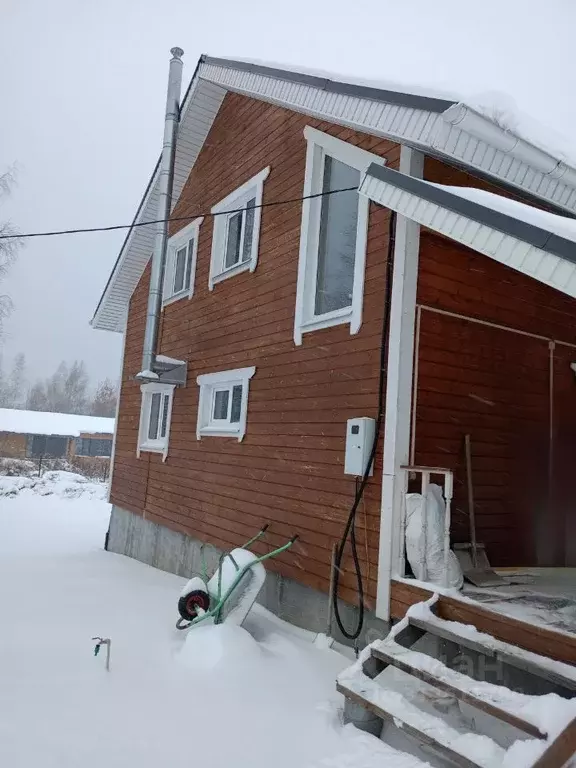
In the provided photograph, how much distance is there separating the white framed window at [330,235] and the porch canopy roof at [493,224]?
5.37 feet

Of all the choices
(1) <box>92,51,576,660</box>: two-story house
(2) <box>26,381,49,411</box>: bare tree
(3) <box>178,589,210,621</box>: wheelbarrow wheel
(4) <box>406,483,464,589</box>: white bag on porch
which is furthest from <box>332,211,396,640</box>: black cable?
(2) <box>26,381,49,411</box>: bare tree

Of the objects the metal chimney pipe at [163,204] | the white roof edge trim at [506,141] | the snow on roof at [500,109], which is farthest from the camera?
the metal chimney pipe at [163,204]

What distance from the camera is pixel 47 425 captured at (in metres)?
42.5

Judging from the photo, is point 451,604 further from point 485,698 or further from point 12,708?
point 12,708

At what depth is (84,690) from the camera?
4402 mm

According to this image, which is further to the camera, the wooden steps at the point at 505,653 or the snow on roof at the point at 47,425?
the snow on roof at the point at 47,425

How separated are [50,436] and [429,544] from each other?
4094 cm

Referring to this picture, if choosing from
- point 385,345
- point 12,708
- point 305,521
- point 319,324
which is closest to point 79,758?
point 12,708

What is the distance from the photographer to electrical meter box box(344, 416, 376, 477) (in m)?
5.31

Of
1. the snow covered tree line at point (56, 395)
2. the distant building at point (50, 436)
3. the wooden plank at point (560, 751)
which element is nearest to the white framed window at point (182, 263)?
the wooden plank at point (560, 751)

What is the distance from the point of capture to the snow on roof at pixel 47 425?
40312 millimetres

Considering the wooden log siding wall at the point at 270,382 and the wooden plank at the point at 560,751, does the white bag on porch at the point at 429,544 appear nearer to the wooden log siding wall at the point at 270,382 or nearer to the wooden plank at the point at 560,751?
the wooden log siding wall at the point at 270,382

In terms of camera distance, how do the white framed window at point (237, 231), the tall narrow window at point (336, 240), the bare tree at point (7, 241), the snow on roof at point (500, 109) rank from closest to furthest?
the snow on roof at point (500, 109) < the tall narrow window at point (336, 240) < the white framed window at point (237, 231) < the bare tree at point (7, 241)

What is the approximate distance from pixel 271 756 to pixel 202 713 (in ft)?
2.21
